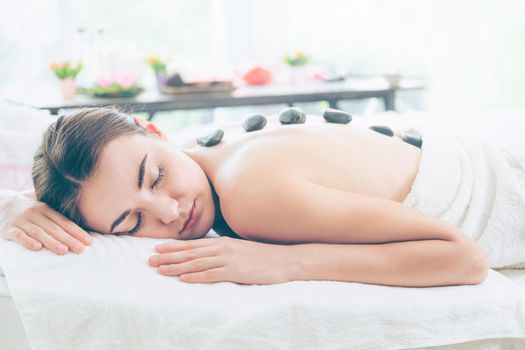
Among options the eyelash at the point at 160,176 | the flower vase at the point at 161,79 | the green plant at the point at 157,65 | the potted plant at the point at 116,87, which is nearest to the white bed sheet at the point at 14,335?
the eyelash at the point at 160,176

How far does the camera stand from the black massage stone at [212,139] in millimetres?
1533

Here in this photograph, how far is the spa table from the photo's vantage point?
9.61ft

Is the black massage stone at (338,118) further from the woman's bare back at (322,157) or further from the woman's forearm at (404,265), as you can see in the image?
the woman's forearm at (404,265)

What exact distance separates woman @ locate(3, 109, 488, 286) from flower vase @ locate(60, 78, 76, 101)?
1.72 metres

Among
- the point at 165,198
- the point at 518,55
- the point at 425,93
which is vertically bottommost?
the point at 425,93

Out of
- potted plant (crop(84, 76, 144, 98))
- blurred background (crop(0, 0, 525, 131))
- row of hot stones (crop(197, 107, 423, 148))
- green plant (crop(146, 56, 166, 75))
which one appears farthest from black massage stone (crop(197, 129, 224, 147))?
blurred background (crop(0, 0, 525, 131))

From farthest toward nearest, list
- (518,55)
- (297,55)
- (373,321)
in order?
(518,55) → (297,55) → (373,321)

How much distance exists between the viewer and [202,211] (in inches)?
55.7

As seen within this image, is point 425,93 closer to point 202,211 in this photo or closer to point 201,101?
point 201,101

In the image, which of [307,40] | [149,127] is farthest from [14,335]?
[307,40]

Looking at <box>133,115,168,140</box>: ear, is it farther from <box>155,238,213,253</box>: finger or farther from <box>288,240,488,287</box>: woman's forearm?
<box>288,240,488,287</box>: woman's forearm

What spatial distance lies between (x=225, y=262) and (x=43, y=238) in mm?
374

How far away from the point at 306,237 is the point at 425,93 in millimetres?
2957

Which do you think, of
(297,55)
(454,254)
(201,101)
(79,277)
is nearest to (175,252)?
(79,277)
